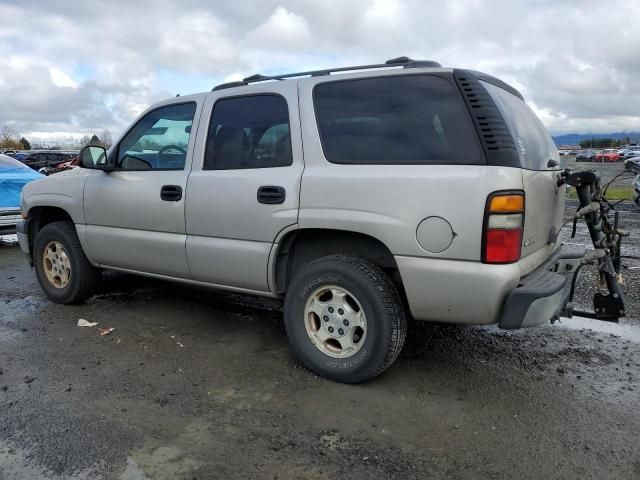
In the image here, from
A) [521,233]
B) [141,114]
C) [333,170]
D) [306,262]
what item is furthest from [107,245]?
[521,233]

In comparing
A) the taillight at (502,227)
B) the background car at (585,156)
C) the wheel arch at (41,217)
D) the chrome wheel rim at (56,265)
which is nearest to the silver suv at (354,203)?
the taillight at (502,227)

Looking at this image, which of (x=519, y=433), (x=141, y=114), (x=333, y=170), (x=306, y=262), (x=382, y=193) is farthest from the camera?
(x=141, y=114)

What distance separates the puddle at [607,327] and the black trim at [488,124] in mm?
2090

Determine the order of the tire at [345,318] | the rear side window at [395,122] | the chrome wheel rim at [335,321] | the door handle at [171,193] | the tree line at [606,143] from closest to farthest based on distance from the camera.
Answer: the rear side window at [395,122], the tire at [345,318], the chrome wheel rim at [335,321], the door handle at [171,193], the tree line at [606,143]

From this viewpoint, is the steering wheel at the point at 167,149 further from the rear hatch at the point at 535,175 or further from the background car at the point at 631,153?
the background car at the point at 631,153

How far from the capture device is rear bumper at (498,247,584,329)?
288 cm

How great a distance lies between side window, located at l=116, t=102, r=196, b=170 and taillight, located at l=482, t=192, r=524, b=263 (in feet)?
7.91

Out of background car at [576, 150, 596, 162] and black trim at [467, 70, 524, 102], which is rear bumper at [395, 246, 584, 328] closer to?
black trim at [467, 70, 524, 102]

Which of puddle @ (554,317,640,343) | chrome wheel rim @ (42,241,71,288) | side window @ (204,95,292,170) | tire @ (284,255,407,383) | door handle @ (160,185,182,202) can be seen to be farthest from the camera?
chrome wheel rim @ (42,241,71,288)

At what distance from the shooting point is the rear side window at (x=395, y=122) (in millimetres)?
3006

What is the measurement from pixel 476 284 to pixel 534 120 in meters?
1.64

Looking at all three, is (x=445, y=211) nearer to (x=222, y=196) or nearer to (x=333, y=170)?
(x=333, y=170)

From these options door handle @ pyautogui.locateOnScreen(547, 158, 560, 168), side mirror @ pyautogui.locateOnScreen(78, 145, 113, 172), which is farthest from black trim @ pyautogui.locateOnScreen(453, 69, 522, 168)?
side mirror @ pyautogui.locateOnScreen(78, 145, 113, 172)

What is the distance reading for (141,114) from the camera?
4.54 m
